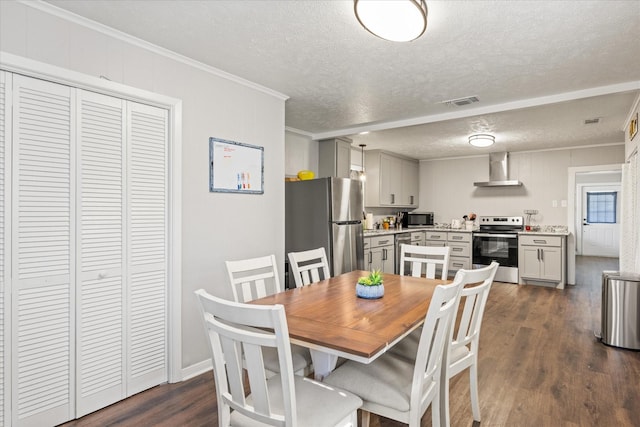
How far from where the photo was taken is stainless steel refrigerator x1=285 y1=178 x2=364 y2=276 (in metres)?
3.86

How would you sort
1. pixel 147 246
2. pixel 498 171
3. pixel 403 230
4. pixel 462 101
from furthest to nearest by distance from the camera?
pixel 498 171
pixel 403 230
pixel 462 101
pixel 147 246

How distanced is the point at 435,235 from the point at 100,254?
5.76 meters

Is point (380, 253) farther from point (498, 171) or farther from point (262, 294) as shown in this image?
point (262, 294)

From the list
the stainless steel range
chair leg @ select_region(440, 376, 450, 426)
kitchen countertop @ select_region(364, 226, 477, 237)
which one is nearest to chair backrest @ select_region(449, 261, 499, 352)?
chair leg @ select_region(440, 376, 450, 426)

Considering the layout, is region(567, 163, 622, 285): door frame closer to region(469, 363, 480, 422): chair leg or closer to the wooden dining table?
the wooden dining table

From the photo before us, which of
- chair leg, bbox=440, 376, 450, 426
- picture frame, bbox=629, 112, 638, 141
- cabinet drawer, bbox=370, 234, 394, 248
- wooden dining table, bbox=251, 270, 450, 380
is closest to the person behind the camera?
wooden dining table, bbox=251, 270, 450, 380

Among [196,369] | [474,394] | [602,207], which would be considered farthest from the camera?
[602,207]

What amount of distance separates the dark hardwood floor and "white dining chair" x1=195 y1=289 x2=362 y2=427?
0.83 m

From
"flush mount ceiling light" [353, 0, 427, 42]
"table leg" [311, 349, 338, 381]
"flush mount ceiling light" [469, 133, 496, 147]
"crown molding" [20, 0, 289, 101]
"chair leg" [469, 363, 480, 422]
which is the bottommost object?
"chair leg" [469, 363, 480, 422]

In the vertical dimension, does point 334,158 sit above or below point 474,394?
above

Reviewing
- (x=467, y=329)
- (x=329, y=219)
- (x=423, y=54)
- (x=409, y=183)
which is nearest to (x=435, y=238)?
(x=409, y=183)

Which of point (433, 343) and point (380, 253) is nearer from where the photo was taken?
point (433, 343)

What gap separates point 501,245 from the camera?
6.09m

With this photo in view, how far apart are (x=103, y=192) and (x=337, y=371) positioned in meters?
1.74
